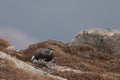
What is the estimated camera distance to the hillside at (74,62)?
35531mm

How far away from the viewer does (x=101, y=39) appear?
189ft

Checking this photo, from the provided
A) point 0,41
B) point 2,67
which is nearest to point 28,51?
point 0,41

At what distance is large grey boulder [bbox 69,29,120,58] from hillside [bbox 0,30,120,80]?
2197mm

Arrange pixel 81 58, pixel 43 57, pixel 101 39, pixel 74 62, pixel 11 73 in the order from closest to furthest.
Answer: pixel 11 73 < pixel 43 57 < pixel 74 62 < pixel 81 58 < pixel 101 39

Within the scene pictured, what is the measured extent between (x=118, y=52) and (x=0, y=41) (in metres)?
14.4

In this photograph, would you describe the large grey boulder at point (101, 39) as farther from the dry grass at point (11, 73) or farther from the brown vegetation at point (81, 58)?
the dry grass at point (11, 73)

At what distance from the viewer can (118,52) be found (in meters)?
56.6

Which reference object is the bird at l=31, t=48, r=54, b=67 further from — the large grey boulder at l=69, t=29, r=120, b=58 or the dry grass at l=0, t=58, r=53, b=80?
the large grey boulder at l=69, t=29, r=120, b=58

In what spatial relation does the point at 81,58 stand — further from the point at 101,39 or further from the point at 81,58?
the point at 101,39

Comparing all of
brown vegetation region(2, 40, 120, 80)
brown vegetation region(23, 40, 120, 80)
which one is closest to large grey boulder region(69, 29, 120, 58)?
brown vegetation region(2, 40, 120, 80)

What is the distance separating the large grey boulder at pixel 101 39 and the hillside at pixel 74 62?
86.5 inches

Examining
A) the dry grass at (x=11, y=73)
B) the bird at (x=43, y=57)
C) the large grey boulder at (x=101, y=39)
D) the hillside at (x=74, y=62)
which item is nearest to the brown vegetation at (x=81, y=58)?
the hillside at (x=74, y=62)

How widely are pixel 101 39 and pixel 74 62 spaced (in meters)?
13.5

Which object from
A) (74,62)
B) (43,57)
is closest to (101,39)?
(74,62)
